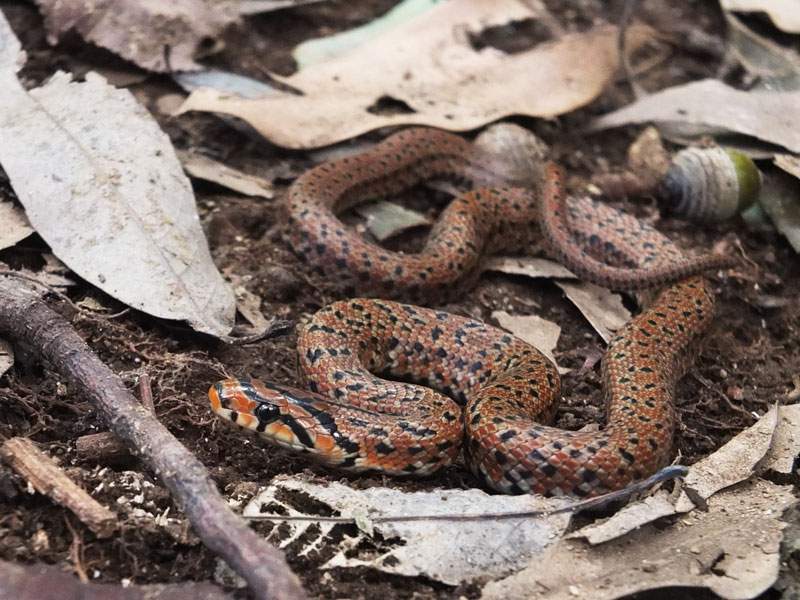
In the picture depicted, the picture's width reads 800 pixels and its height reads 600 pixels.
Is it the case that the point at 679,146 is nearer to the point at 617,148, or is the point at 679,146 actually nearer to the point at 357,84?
the point at 617,148

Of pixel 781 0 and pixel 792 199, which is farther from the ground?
pixel 781 0

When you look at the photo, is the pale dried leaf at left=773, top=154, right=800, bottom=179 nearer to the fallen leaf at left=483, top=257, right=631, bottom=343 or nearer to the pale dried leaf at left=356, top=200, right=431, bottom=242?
the fallen leaf at left=483, top=257, right=631, bottom=343

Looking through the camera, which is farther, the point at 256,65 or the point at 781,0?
the point at 781,0

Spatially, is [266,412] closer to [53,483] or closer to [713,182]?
[53,483]

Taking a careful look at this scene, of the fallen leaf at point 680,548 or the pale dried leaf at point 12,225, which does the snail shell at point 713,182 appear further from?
the pale dried leaf at point 12,225

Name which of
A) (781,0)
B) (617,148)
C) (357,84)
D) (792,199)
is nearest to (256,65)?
(357,84)

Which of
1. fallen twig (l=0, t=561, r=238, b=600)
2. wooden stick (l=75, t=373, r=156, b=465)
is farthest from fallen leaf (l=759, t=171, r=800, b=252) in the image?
fallen twig (l=0, t=561, r=238, b=600)
